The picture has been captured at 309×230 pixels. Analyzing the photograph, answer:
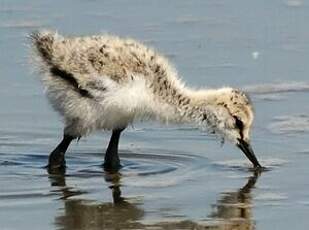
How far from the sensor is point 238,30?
1127cm

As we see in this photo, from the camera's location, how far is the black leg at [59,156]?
27.1 ft

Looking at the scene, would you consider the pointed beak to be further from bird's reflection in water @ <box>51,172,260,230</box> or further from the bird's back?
the bird's back

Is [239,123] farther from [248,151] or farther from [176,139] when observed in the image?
[176,139]

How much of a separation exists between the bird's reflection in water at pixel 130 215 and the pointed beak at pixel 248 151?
0.50 metres

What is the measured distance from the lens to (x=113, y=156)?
8.30 metres

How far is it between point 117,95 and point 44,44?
1.89 feet

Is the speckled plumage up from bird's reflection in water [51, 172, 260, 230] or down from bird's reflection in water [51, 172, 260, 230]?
up

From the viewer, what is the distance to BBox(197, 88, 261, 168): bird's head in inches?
328

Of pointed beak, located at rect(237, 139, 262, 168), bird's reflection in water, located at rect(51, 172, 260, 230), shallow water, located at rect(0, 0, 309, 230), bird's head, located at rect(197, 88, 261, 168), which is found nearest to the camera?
bird's reflection in water, located at rect(51, 172, 260, 230)

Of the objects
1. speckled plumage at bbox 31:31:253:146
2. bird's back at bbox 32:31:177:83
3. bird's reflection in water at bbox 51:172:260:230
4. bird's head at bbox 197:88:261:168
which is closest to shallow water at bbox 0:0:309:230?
bird's reflection in water at bbox 51:172:260:230

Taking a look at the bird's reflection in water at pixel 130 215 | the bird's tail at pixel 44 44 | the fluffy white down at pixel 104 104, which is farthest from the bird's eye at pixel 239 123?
the bird's tail at pixel 44 44

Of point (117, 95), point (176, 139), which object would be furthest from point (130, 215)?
point (176, 139)

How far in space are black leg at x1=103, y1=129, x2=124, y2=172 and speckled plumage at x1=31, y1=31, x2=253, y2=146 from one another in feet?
0.41

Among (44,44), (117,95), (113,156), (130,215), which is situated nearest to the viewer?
(130,215)
